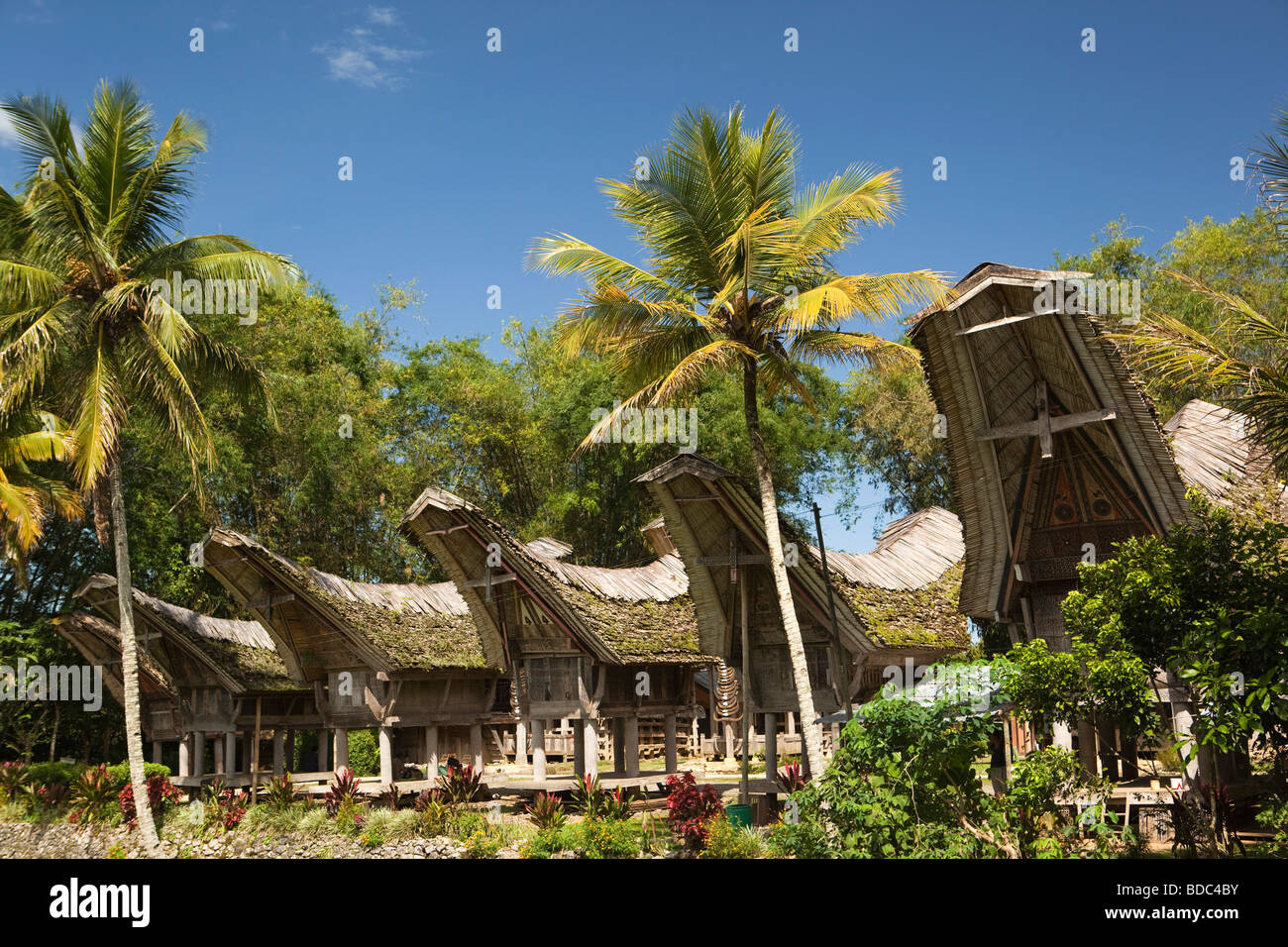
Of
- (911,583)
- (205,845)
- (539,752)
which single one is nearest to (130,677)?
(205,845)

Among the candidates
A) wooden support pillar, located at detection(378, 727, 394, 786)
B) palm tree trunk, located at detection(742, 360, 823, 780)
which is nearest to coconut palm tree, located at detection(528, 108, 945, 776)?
palm tree trunk, located at detection(742, 360, 823, 780)

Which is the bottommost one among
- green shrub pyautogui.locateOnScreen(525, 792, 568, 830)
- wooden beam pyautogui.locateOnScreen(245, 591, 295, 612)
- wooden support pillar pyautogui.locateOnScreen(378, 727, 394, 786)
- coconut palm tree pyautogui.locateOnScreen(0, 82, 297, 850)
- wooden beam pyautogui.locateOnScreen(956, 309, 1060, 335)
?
green shrub pyautogui.locateOnScreen(525, 792, 568, 830)

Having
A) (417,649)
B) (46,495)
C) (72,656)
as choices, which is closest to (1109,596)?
(417,649)

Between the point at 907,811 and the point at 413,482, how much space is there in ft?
97.5

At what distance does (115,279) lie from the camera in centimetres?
1912

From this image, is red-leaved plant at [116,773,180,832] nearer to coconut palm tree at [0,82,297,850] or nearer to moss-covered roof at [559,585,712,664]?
coconut palm tree at [0,82,297,850]

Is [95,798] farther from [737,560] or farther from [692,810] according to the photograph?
[737,560]

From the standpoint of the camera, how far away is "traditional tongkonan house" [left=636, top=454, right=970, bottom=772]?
16.9 metres

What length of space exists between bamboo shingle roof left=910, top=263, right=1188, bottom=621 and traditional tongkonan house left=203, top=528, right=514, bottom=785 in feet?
33.5

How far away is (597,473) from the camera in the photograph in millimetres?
40281

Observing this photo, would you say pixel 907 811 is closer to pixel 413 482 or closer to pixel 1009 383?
pixel 1009 383

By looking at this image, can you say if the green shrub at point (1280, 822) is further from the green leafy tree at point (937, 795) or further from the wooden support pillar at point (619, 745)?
the wooden support pillar at point (619, 745)

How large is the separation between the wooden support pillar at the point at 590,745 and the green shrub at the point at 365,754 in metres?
13.9

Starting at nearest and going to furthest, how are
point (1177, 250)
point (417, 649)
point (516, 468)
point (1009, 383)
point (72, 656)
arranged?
point (1009, 383)
point (417, 649)
point (72, 656)
point (1177, 250)
point (516, 468)
